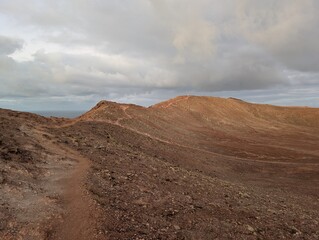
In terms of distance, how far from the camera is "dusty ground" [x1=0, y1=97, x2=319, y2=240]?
11117mm

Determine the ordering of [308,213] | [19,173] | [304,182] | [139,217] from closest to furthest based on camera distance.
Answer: [139,217]
[19,173]
[308,213]
[304,182]

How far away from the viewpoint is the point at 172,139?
35.0 meters

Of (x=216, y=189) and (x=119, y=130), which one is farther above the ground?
(x=119, y=130)

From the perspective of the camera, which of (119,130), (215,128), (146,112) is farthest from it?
(215,128)

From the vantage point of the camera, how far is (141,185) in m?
15.7

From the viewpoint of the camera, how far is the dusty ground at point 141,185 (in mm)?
11117

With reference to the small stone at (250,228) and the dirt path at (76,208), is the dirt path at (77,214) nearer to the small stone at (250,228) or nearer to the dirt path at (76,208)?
the dirt path at (76,208)

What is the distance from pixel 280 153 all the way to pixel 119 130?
17.4 metres

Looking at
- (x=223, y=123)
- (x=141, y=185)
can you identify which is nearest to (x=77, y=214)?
(x=141, y=185)

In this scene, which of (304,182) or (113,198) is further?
(304,182)

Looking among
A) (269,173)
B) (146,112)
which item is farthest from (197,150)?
(146,112)

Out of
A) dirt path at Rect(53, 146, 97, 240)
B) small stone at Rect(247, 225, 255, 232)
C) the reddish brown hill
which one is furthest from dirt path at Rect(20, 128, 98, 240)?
the reddish brown hill

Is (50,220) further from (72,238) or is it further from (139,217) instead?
A: (139,217)

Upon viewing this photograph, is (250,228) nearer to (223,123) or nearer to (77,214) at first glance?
(77,214)
